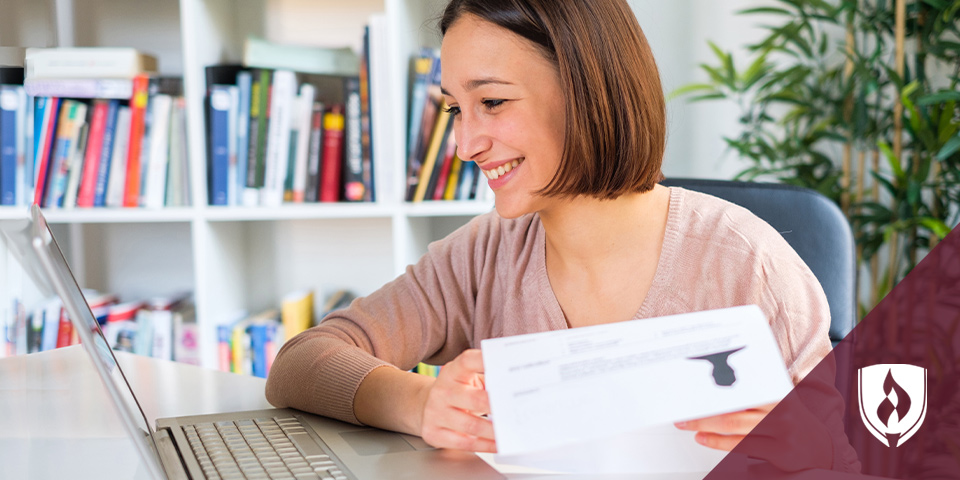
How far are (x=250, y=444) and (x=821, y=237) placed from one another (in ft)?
2.59

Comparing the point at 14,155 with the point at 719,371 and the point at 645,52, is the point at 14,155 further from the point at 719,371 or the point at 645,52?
the point at 719,371

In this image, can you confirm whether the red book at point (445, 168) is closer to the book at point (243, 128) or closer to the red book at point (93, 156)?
the book at point (243, 128)

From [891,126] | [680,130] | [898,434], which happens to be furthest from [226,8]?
[898,434]

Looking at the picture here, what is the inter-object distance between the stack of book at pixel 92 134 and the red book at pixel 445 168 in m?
0.59

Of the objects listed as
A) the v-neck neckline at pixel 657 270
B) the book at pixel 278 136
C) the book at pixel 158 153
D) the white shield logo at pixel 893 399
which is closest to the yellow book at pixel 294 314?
the book at pixel 278 136

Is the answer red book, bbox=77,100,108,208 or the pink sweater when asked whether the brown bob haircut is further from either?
red book, bbox=77,100,108,208

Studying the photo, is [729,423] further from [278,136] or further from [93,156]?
[93,156]

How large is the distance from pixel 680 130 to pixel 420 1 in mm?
877

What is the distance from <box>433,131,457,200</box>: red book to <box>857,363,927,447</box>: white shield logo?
0.95m

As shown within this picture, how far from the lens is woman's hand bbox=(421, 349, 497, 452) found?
2.30 feet

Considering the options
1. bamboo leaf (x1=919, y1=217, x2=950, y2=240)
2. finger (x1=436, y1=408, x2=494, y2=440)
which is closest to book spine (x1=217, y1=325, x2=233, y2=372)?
finger (x1=436, y1=408, x2=494, y2=440)

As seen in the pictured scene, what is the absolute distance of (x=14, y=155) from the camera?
176 centimetres

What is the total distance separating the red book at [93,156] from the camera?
1.78 metres

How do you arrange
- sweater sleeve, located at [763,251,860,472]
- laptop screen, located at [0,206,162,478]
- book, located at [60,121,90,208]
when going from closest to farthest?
laptop screen, located at [0,206,162,478] → sweater sleeve, located at [763,251,860,472] → book, located at [60,121,90,208]
